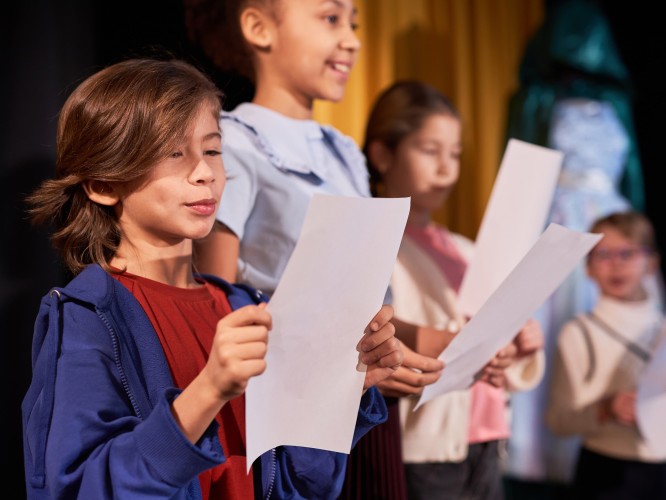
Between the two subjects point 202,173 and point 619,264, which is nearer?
point 202,173

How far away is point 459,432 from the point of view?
1662 millimetres

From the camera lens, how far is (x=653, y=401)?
186cm

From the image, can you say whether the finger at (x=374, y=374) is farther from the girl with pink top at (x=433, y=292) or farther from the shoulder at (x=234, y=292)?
the girl with pink top at (x=433, y=292)

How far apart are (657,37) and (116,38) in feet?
6.55

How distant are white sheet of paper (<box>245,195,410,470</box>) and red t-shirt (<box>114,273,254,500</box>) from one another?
12cm

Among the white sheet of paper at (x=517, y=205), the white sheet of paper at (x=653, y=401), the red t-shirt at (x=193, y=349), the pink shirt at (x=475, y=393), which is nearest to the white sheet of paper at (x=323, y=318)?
the red t-shirt at (x=193, y=349)

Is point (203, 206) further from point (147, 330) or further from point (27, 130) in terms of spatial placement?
point (27, 130)

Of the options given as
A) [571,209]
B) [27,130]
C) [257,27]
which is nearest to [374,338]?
[257,27]

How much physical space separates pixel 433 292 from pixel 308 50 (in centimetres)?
59

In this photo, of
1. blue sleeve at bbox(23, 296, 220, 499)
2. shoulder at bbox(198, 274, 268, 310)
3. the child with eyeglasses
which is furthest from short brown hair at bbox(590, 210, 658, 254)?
blue sleeve at bbox(23, 296, 220, 499)

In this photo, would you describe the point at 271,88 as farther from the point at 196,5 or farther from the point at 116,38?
the point at 116,38

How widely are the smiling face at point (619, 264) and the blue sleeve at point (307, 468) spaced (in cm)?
127

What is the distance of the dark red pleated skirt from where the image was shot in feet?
4.38

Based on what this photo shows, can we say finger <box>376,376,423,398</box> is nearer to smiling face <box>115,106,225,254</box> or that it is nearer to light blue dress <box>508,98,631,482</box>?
smiling face <box>115,106,225,254</box>
